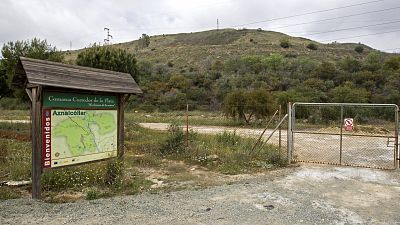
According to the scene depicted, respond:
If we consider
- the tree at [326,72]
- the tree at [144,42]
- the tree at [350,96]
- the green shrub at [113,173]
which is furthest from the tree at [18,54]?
the tree at [144,42]

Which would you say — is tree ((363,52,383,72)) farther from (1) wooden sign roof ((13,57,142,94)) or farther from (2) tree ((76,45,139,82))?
(1) wooden sign roof ((13,57,142,94))

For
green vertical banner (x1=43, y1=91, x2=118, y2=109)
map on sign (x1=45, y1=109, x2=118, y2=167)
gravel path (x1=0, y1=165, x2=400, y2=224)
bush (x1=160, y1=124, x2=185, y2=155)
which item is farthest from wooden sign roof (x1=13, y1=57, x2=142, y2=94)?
bush (x1=160, y1=124, x2=185, y2=155)

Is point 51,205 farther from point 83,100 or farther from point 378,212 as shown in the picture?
point 378,212

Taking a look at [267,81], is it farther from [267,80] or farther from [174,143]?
[174,143]

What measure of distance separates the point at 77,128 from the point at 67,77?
1220 mm

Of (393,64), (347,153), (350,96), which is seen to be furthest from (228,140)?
(393,64)

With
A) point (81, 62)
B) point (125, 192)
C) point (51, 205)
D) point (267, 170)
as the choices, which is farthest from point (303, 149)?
point (81, 62)

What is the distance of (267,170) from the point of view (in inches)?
413

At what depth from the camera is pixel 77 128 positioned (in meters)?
8.09

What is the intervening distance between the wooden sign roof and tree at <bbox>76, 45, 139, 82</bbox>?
21.3 metres

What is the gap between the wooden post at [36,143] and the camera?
707cm

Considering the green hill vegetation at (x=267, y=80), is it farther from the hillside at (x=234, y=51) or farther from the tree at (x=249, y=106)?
the hillside at (x=234, y=51)

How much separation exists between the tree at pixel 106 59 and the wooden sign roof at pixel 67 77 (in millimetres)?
21281

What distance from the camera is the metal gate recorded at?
11.7 meters
